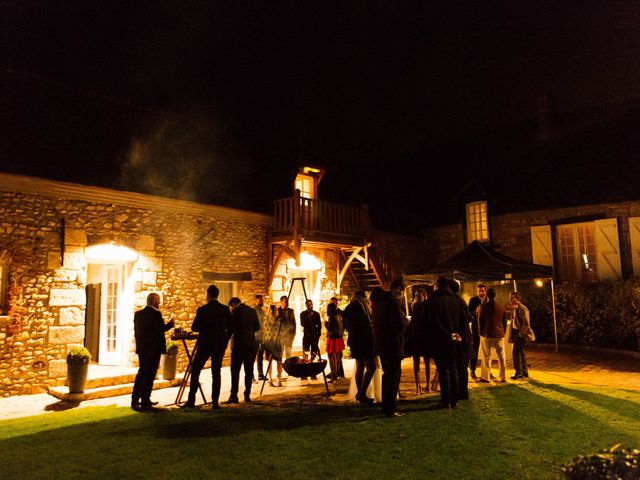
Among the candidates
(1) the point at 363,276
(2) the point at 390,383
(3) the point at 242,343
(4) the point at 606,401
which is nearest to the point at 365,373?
(2) the point at 390,383

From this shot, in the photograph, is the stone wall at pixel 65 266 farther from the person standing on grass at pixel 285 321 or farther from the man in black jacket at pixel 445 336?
the man in black jacket at pixel 445 336

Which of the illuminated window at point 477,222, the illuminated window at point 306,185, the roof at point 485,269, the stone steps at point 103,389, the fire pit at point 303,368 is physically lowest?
the stone steps at point 103,389

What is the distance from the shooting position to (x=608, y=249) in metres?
14.0

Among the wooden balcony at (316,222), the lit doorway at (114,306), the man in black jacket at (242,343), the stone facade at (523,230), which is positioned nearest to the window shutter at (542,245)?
the stone facade at (523,230)

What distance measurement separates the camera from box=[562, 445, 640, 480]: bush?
3252 mm

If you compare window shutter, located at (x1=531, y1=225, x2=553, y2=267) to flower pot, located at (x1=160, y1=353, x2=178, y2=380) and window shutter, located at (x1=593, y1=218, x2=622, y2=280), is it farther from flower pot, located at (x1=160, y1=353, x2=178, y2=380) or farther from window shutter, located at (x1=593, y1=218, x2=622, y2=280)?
flower pot, located at (x1=160, y1=353, x2=178, y2=380)

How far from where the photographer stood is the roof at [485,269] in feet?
33.6

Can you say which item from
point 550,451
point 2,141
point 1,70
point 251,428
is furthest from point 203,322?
point 1,70

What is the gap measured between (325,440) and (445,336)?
2130mm

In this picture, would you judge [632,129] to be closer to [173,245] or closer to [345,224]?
[345,224]

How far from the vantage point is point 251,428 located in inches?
209

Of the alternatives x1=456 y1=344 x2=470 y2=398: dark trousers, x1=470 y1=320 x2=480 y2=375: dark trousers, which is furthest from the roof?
x1=456 y1=344 x2=470 y2=398: dark trousers

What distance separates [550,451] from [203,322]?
455cm

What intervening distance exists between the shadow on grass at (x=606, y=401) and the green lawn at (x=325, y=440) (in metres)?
0.01
